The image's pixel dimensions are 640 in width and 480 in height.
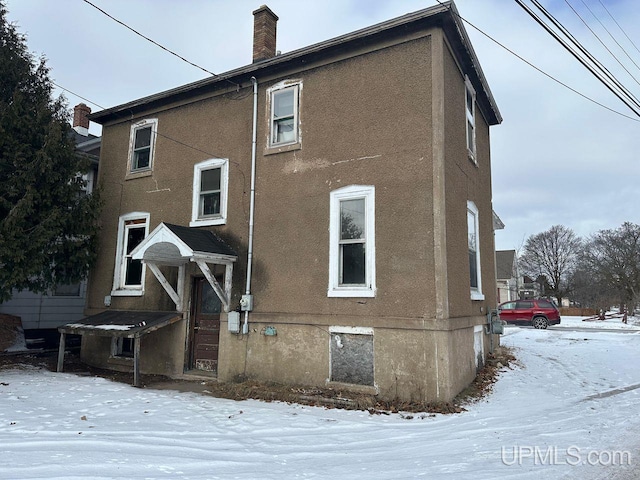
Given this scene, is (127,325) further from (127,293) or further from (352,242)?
(352,242)

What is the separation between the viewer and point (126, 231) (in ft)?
40.5

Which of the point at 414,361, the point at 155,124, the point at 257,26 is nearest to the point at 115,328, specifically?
the point at 155,124

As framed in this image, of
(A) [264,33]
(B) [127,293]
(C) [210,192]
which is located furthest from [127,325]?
(A) [264,33]

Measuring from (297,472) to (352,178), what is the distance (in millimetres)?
5805

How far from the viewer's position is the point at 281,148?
32.8 ft

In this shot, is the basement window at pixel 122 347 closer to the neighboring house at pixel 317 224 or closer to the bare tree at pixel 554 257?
the neighboring house at pixel 317 224

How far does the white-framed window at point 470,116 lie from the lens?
10672 millimetres

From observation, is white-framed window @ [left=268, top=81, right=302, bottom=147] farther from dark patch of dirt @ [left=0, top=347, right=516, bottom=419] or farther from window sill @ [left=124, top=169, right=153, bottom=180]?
dark patch of dirt @ [left=0, top=347, right=516, bottom=419]

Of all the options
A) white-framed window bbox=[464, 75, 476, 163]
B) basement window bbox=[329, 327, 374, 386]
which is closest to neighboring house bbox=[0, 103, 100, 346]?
basement window bbox=[329, 327, 374, 386]

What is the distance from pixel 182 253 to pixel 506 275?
4562cm

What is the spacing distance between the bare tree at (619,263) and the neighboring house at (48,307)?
161ft

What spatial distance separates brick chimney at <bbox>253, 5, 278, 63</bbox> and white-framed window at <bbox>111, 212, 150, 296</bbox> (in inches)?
209

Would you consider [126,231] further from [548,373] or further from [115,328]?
[548,373]

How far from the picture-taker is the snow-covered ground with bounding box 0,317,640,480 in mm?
4629
